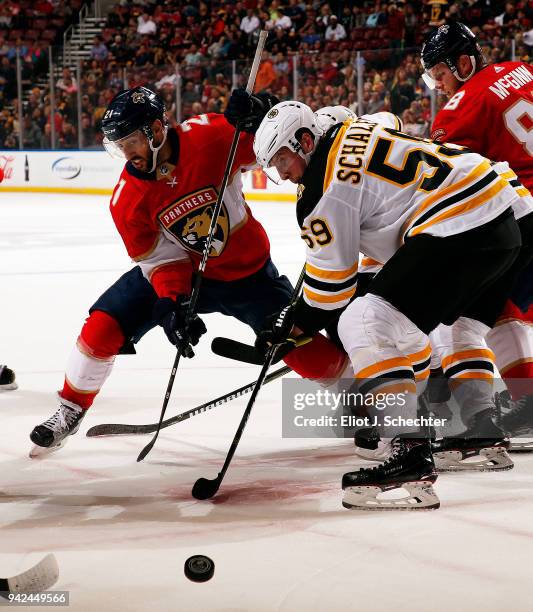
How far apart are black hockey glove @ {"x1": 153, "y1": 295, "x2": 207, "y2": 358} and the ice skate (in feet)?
1.69

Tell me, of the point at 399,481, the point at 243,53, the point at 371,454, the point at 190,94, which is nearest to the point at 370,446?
the point at 371,454

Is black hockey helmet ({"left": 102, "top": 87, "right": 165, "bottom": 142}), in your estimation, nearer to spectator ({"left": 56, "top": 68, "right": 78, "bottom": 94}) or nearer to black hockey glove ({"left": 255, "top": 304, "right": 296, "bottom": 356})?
black hockey glove ({"left": 255, "top": 304, "right": 296, "bottom": 356})

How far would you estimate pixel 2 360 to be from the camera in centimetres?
417

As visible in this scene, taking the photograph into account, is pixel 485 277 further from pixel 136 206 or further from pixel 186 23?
pixel 186 23

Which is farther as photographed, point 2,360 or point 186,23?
point 186,23

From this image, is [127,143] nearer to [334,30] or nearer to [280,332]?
[280,332]

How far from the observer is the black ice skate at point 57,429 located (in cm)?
288

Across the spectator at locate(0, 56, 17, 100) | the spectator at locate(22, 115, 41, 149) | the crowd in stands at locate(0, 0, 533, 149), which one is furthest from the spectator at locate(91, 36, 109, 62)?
the spectator at locate(22, 115, 41, 149)

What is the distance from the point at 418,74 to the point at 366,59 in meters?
0.78

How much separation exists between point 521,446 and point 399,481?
65 centimetres

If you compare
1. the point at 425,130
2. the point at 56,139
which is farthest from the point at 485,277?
the point at 56,139

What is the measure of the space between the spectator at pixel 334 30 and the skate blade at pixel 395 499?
1111cm

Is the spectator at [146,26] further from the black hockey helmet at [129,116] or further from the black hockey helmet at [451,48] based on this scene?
the black hockey helmet at [129,116]

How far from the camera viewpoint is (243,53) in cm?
1346
